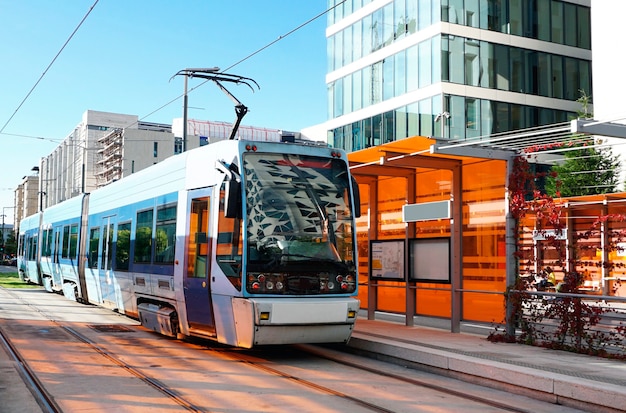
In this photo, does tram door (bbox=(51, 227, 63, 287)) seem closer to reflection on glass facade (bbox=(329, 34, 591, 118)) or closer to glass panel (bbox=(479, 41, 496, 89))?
reflection on glass facade (bbox=(329, 34, 591, 118))

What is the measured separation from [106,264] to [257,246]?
307 inches

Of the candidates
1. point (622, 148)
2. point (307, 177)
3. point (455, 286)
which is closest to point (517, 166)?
point (455, 286)

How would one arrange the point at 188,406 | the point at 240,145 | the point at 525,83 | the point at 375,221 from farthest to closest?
the point at 525,83 → the point at 375,221 → the point at 240,145 → the point at 188,406

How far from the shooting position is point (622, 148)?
Answer: 36.0 metres

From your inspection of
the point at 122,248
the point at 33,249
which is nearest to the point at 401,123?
the point at 33,249

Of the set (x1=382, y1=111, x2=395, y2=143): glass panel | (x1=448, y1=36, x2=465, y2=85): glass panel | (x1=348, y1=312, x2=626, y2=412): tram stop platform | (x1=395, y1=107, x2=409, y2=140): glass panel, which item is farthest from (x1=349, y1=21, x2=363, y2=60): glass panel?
(x1=348, y1=312, x2=626, y2=412): tram stop platform

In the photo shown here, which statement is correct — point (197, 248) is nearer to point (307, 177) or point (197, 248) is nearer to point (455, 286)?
point (307, 177)

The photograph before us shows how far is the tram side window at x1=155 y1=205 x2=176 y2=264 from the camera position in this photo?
12.4m

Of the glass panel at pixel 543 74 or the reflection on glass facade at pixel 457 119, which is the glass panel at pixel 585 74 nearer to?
the reflection on glass facade at pixel 457 119

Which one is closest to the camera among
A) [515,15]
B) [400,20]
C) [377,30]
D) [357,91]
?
[515,15]

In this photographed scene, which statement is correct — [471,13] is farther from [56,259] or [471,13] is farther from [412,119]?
[56,259]

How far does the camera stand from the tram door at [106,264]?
16438mm

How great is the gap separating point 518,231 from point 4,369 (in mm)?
8394

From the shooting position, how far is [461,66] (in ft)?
122
